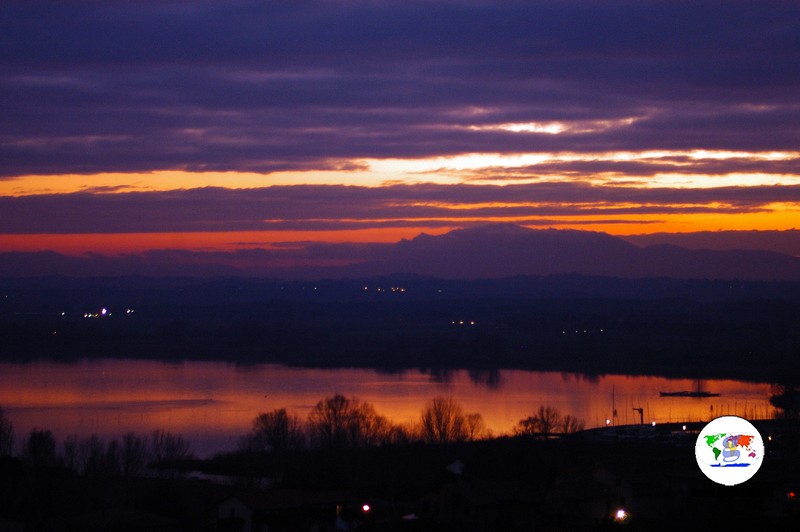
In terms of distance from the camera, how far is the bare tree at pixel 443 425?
11.7m

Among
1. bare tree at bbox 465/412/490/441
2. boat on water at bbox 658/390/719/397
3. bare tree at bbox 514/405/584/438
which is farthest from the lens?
boat on water at bbox 658/390/719/397

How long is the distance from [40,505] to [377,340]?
21640 millimetres

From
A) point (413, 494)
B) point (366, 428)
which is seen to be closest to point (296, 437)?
point (366, 428)

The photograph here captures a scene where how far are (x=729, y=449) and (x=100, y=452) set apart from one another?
7.30m

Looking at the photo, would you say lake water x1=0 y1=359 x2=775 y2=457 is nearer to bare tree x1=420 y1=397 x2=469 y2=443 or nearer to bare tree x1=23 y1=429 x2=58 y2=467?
bare tree x1=420 y1=397 x2=469 y2=443

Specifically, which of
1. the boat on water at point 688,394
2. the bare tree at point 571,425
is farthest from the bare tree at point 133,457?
the boat on water at point 688,394

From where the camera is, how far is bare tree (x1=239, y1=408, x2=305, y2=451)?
1116cm

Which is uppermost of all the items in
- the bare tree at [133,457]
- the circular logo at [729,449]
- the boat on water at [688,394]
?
the circular logo at [729,449]

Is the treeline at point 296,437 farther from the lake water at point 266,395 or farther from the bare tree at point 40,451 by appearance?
the lake water at point 266,395

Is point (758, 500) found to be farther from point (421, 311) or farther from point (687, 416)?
point (421, 311)

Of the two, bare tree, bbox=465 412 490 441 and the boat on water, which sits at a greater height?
the boat on water

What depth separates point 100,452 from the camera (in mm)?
10055

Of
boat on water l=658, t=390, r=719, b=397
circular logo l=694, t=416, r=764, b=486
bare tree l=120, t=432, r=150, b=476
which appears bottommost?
bare tree l=120, t=432, r=150, b=476

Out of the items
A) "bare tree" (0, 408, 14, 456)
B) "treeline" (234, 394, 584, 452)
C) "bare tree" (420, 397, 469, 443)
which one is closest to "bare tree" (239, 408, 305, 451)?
"treeline" (234, 394, 584, 452)
